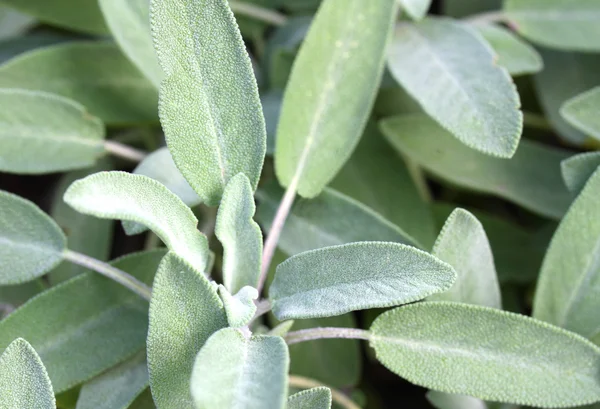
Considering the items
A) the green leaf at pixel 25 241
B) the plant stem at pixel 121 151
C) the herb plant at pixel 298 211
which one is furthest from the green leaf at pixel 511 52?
the green leaf at pixel 25 241

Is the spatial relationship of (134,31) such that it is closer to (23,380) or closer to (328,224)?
(328,224)

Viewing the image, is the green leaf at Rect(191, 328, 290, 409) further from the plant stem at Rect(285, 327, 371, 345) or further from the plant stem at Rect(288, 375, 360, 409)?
the plant stem at Rect(288, 375, 360, 409)

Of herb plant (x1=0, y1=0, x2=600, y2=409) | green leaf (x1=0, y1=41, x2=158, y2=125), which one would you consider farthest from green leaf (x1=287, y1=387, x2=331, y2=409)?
green leaf (x1=0, y1=41, x2=158, y2=125)

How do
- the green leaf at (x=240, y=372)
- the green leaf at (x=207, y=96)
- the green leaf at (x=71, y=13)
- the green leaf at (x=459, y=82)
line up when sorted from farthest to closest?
1. the green leaf at (x=71, y=13)
2. the green leaf at (x=459, y=82)
3. the green leaf at (x=207, y=96)
4. the green leaf at (x=240, y=372)

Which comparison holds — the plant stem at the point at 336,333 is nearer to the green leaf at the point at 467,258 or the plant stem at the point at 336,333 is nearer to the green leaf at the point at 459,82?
the green leaf at the point at 467,258

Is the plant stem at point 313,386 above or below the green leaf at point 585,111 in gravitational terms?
below

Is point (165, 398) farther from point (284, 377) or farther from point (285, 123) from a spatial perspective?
point (285, 123)

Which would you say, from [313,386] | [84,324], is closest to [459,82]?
[313,386]
